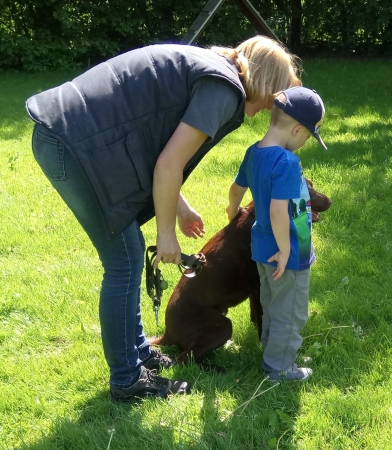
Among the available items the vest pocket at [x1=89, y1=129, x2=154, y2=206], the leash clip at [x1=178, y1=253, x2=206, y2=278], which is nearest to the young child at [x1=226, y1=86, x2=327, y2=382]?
the leash clip at [x1=178, y1=253, x2=206, y2=278]

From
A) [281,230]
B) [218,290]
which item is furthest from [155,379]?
[281,230]

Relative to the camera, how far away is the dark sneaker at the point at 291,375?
3.00m

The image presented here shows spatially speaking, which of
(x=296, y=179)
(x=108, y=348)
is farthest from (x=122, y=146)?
(x=108, y=348)

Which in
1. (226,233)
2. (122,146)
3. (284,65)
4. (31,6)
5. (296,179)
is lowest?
(31,6)

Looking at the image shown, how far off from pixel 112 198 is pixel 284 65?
957 millimetres

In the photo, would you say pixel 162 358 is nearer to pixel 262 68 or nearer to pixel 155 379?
pixel 155 379

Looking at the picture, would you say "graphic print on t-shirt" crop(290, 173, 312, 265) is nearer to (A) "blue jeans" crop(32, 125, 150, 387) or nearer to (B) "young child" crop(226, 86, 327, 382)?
(B) "young child" crop(226, 86, 327, 382)

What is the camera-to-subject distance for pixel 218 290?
10.5ft

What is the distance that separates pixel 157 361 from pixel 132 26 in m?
13.6

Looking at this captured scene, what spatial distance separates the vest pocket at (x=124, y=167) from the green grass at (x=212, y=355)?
3.61 feet

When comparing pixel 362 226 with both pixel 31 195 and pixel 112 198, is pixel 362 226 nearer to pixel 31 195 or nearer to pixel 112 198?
pixel 112 198

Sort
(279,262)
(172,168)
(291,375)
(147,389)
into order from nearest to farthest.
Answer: (172,168)
(279,262)
(147,389)
(291,375)

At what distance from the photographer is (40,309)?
383 centimetres

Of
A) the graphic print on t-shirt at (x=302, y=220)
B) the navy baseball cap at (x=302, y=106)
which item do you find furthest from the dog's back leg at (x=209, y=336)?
the navy baseball cap at (x=302, y=106)
